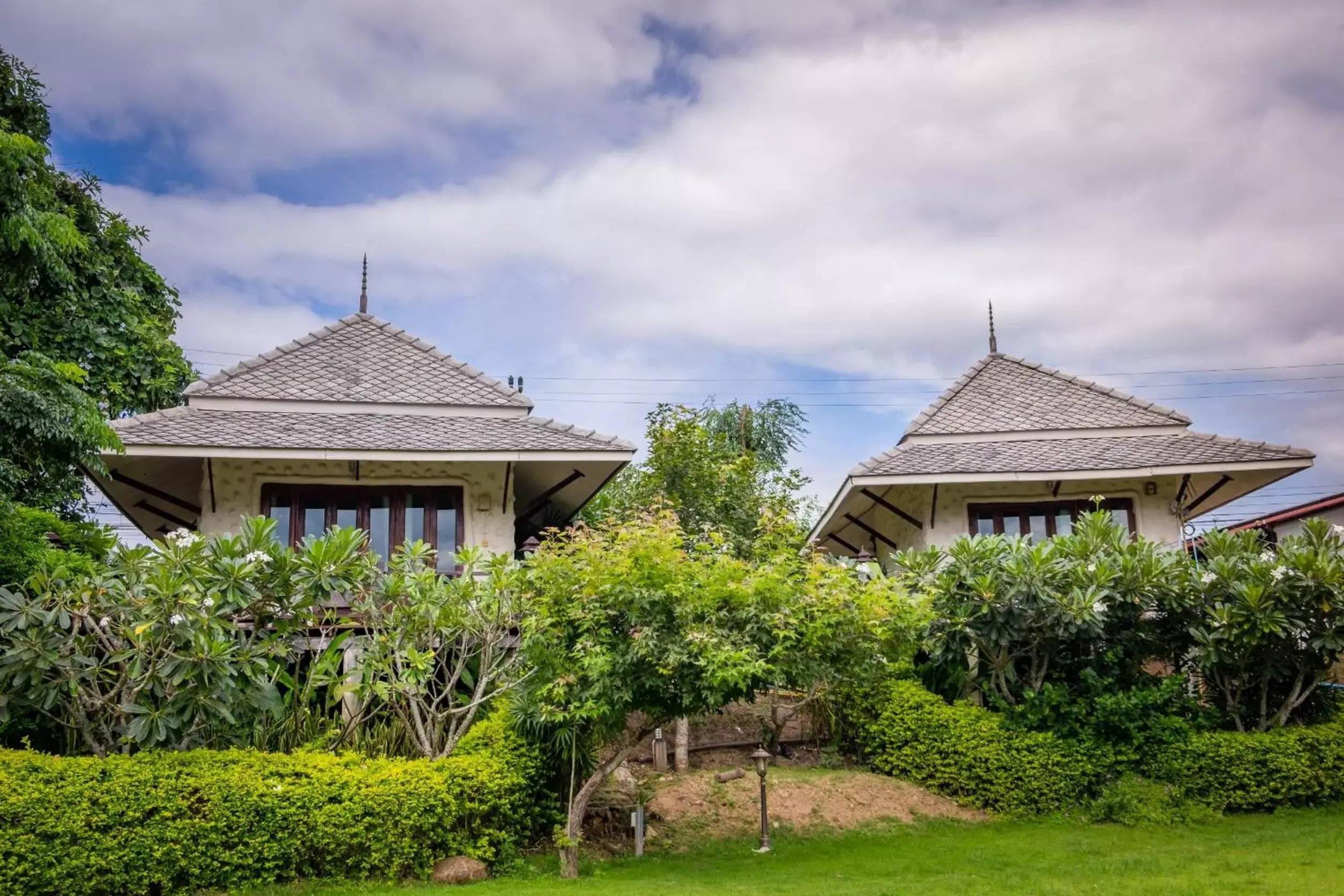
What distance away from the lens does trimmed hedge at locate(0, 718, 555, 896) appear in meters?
8.14

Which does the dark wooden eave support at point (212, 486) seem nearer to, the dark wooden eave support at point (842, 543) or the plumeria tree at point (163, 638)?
the plumeria tree at point (163, 638)

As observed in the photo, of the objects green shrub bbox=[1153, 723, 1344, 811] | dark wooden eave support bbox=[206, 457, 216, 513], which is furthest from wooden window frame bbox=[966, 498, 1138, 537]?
dark wooden eave support bbox=[206, 457, 216, 513]

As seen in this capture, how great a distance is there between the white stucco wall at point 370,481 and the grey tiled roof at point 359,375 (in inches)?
36.4

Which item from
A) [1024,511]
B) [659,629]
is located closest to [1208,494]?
[1024,511]

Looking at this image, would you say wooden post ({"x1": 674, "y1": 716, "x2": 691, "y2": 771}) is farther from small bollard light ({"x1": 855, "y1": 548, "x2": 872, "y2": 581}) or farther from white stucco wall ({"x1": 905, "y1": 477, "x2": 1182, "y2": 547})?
white stucco wall ({"x1": 905, "y1": 477, "x2": 1182, "y2": 547})

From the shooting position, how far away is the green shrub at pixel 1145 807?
11.1 metres

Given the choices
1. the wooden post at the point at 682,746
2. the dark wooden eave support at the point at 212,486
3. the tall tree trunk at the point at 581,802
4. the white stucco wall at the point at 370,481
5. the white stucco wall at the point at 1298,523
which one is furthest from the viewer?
the white stucco wall at the point at 1298,523

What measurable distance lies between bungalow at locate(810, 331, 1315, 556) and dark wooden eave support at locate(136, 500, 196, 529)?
31.8ft

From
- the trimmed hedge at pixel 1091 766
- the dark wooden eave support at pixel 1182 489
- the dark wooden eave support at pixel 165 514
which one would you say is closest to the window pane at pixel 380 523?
the dark wooden eave support at pixel 165 514

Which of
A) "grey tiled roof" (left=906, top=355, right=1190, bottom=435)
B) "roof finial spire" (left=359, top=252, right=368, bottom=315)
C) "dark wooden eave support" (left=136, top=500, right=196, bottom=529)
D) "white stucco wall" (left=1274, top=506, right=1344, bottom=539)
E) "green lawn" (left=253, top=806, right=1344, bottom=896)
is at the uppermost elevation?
"roof finial spire" (left=359, top=252, right=368, bottom=315)

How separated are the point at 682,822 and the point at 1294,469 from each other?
32.1ft

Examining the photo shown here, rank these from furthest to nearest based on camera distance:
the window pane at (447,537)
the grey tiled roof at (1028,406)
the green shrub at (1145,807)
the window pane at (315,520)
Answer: the grey tiled roof at (1028,406) < the window pane at (447,537) < the window pane at (315,520) < the green shrub at (1145,807)

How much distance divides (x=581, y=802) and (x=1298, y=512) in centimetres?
1844

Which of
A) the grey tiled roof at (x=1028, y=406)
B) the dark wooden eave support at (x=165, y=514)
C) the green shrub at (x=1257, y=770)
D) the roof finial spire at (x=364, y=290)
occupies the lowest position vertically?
the green shrub at (x=1257, y=770)
